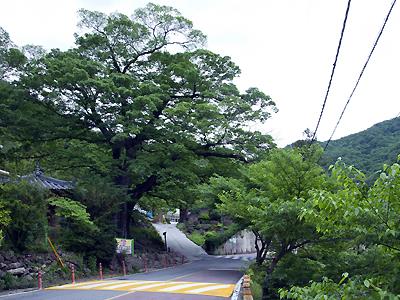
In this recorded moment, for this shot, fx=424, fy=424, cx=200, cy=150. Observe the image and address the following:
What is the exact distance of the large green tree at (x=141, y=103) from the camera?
25.4m

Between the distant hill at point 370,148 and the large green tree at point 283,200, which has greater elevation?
the distant hill at point 370,148

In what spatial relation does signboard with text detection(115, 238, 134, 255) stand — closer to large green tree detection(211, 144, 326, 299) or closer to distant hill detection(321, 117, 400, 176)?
large green tree detection(211, 144, 326, 299)

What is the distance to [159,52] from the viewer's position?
29188 millimetres

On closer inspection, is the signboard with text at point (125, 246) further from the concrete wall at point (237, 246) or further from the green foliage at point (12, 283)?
the concrete wall at point (237, 246)

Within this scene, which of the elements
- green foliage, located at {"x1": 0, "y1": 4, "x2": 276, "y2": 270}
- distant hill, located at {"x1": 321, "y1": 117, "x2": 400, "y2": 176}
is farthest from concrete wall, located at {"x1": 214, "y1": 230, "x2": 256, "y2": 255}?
distant hill, located at {"x1": 321, "y1": 117, "x2": 400, "y2": 176}

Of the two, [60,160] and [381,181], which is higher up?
[60,160]

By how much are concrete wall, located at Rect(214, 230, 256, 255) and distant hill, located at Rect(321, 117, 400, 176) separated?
75.0 ft

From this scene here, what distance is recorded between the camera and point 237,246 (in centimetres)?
5034

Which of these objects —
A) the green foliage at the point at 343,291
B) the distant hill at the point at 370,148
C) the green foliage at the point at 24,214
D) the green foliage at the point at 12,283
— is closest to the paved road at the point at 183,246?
the distant hill at the point at 370,148

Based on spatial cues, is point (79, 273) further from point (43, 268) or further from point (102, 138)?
point (102, 138)

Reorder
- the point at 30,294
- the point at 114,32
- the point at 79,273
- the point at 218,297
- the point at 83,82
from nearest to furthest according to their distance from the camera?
the point at 218,297, the point at 30,294, the point at 79,273, the point at 83,82, the point at 114,32

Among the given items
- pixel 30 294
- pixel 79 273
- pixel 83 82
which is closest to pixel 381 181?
pixel 30 294

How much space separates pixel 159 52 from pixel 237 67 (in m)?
5.48

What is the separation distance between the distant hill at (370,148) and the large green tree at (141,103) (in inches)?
212
